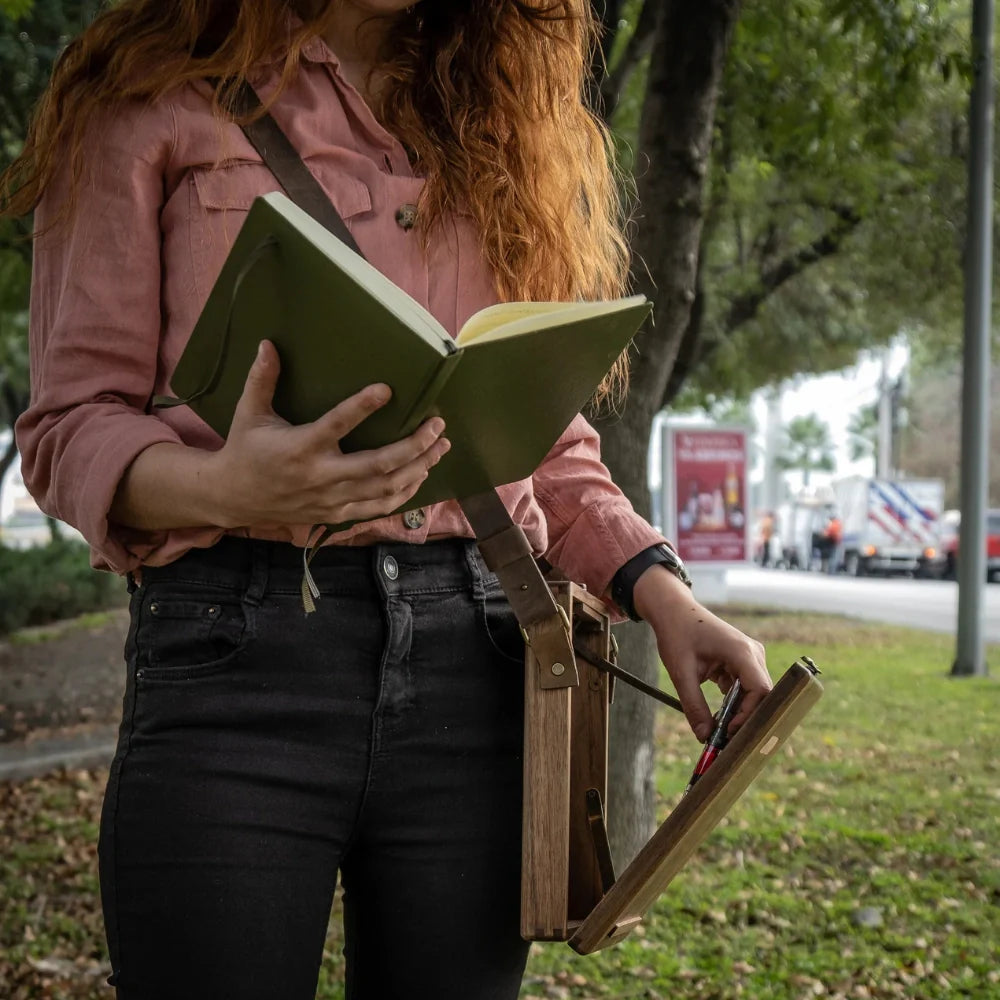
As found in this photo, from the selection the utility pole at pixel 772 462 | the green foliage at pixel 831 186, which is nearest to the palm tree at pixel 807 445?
the utility pole at pixel 772 462

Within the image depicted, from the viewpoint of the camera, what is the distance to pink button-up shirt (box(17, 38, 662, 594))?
1.38 m

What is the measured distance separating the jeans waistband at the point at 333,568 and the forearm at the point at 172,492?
0.21 ft

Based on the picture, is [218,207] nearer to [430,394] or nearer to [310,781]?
[430,394]

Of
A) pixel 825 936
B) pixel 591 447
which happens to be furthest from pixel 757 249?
pixel 591 447

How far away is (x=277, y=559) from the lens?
142 cm

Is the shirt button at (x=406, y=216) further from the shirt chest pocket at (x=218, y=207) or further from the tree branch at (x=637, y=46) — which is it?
the tree branch at (x=637, y=46)

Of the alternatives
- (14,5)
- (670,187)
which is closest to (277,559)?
(670,187)

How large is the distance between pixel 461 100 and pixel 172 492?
2.49 ft

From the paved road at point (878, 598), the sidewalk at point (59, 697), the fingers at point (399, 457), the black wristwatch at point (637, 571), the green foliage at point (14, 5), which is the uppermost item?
the green foliage at point (14, 5)

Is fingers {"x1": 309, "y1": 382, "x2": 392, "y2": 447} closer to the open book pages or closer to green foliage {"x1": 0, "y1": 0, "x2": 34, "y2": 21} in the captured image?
the open book pages

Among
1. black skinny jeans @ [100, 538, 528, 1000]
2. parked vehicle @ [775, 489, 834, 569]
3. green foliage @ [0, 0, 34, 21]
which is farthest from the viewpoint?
parked vehicle @ [775, 489, 834, 569]

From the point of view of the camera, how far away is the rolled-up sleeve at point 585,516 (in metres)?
1.69

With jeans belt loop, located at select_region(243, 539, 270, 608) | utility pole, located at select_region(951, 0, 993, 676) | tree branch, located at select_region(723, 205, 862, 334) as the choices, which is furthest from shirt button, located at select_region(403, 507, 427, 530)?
tree branch, located at select_region(723, 205, 862, 334)

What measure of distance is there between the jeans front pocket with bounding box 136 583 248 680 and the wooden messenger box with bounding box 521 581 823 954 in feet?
1.16
